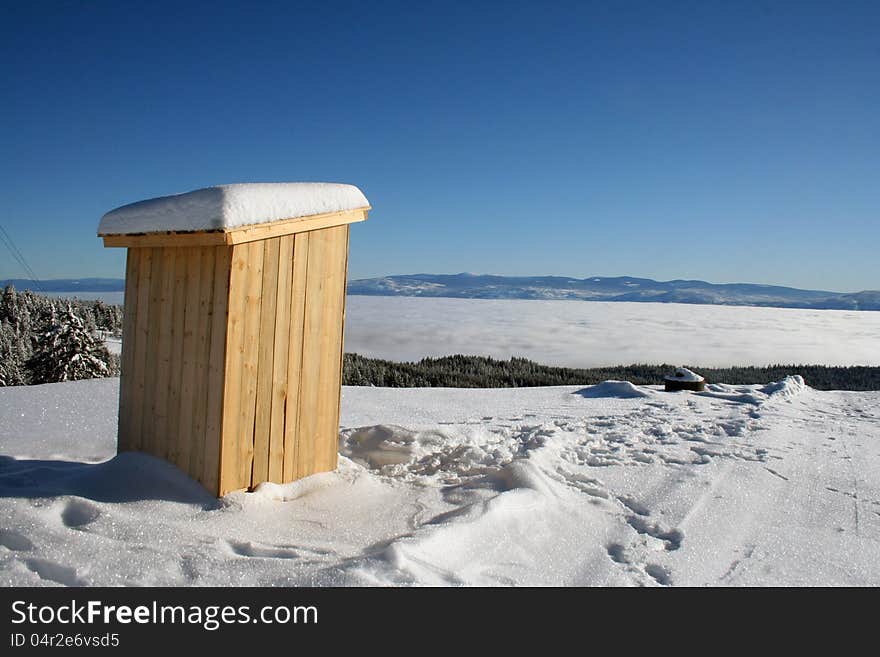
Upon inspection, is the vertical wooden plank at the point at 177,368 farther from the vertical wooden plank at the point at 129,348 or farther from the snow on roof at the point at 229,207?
the vertical wooden plank at the point at 129,348

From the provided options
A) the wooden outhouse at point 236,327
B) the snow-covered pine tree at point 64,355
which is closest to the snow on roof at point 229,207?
the wooden outhouse at point 236,327

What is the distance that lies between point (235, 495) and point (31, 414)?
187 inches

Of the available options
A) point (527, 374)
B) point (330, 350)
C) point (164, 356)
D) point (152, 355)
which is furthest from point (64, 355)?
point (330, 350)

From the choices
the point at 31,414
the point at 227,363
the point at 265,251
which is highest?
the point at 265,251

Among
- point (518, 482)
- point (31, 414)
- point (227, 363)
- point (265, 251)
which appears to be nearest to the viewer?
point (227, 363)

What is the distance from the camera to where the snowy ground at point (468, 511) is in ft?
10.2

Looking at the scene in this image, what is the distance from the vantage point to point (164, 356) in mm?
4332

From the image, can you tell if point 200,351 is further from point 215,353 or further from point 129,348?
point 129,348

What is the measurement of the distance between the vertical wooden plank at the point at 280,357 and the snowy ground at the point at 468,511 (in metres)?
0.26

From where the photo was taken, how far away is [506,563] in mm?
3418

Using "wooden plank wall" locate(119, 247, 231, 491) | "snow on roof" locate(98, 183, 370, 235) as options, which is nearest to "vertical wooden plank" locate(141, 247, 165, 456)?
"wooden plank wall" locate(119, 247, 231, 491)
